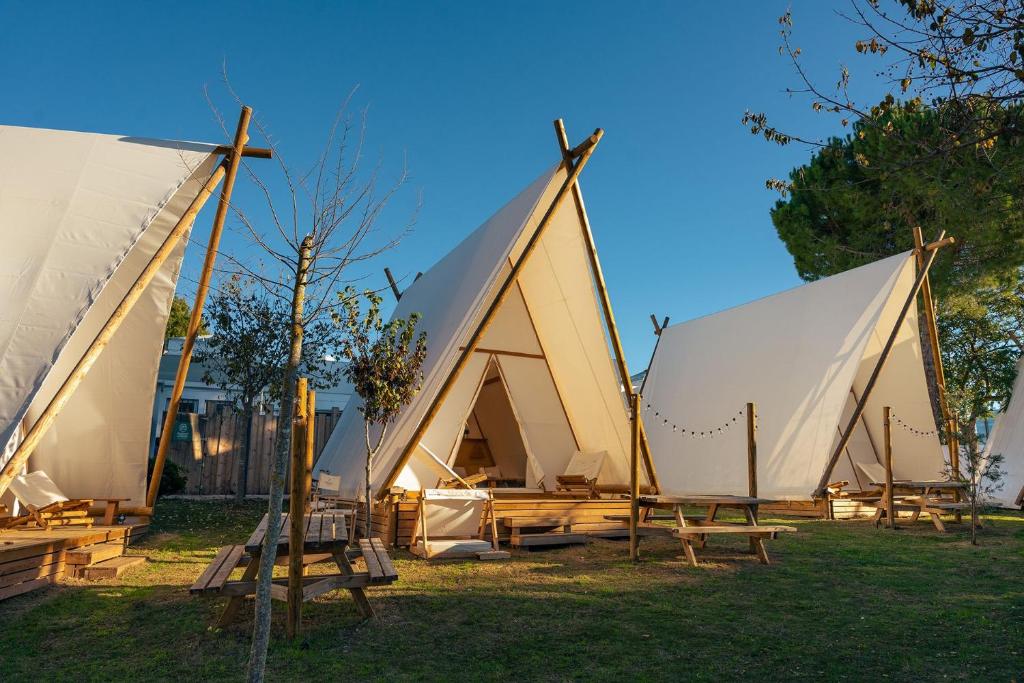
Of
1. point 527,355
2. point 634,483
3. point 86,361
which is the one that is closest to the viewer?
point 86,361

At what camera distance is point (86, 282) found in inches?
197

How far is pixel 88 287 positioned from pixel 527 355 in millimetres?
6329

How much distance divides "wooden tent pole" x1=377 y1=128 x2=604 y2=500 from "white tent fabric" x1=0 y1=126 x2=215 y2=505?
2.93 metres

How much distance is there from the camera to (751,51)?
4648 millimetres

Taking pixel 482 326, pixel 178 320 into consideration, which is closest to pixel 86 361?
pixel 482 326

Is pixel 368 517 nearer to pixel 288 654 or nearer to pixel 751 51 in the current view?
pixel 288 654

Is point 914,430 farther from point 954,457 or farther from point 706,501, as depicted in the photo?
point 706,501

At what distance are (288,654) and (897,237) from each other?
1624 centimetres

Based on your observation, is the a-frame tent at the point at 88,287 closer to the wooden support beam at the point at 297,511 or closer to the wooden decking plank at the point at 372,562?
the wooden support beam at the point at 297,511

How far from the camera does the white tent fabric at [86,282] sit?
15.5 ft

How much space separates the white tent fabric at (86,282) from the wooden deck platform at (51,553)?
0.81m

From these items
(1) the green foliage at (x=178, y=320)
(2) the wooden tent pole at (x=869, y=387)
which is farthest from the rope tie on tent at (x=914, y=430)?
Answer: (1) the green foliage at (x=178, y=320)

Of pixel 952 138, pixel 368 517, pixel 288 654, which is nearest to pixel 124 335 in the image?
pixel 368 517

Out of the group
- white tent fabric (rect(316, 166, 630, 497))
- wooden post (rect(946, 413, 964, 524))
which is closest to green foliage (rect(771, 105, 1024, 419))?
wooden post (rect(946, 413, 964, 524))
